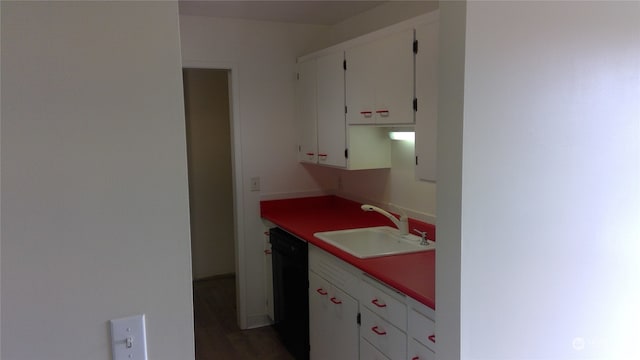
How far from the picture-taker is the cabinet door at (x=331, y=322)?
267 centimetres

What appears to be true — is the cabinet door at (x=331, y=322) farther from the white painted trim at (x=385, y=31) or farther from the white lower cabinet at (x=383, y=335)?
the white painted trim at (x=385, y=31)

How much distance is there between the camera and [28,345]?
40.0 inches

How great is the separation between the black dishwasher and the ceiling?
1.56 m

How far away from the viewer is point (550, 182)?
1788 millimetres

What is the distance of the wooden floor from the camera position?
358cm

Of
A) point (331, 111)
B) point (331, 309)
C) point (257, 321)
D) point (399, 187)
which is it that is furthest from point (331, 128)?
point (257, 321)

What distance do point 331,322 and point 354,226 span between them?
0.74 meters

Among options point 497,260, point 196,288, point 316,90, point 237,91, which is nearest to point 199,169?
point 196,288

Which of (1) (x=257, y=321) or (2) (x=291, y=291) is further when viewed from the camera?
(1) (x=257, y=321)

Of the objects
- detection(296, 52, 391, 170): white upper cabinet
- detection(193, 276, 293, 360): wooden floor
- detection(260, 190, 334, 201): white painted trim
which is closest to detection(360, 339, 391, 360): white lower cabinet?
detection(193, 276, 293, 360): wooden floor

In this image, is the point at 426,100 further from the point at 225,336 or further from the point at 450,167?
the point at 225,336

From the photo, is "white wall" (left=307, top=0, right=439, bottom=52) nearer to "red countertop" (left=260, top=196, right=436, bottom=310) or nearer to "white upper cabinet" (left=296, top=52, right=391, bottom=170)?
"white upper cabinet" (left=296, top=52, right=391, bottom=170)

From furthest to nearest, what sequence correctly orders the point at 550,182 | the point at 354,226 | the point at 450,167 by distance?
1. the point at 354,226
2. the point at 550,182
3. the point at 450,167

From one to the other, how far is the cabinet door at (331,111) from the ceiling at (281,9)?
34 centimetres
